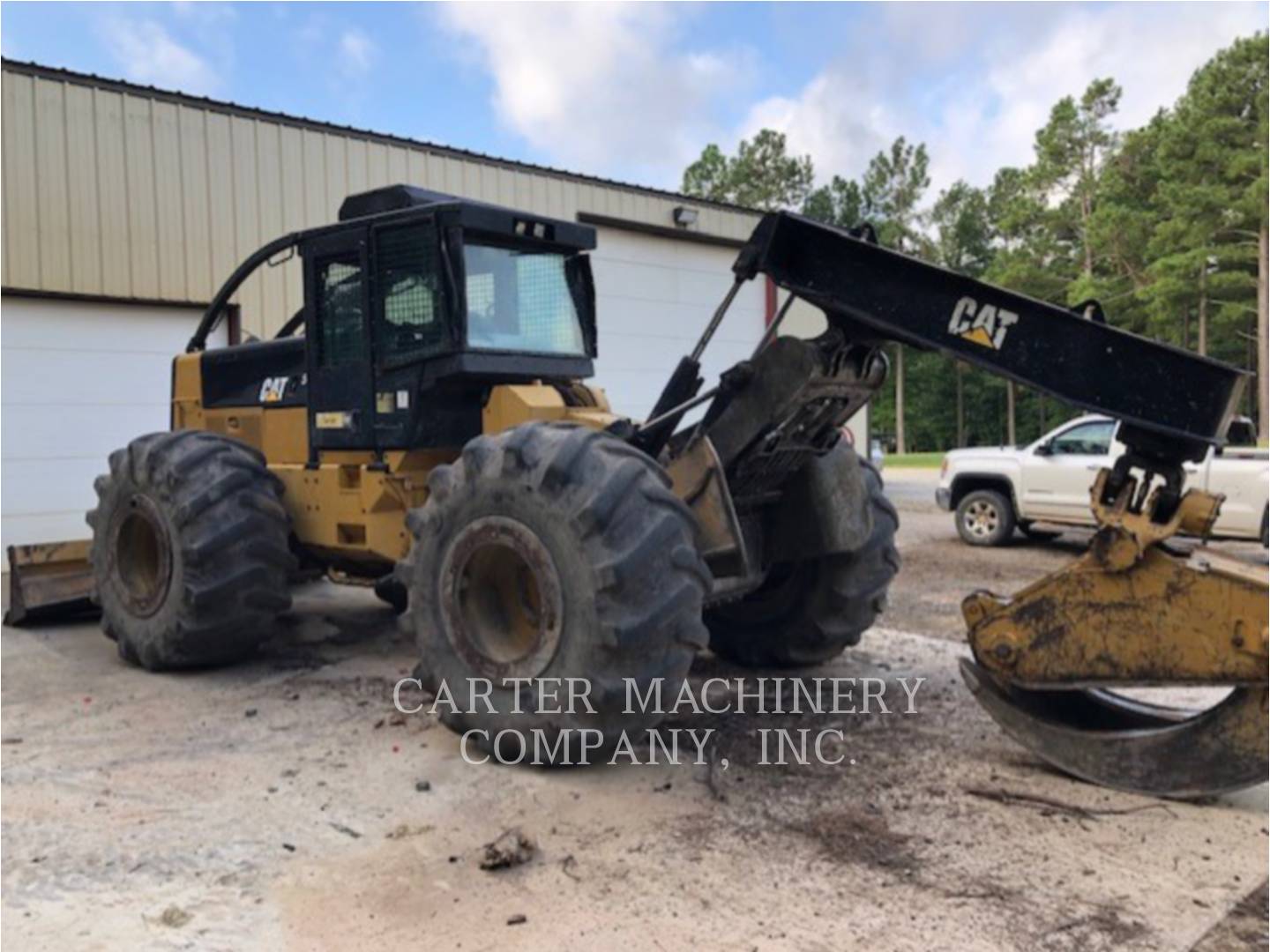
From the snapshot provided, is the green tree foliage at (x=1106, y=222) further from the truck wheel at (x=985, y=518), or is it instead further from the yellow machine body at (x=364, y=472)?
the yellow machine body at (x=364, y=472)

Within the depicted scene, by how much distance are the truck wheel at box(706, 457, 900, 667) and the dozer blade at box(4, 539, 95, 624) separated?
471cm

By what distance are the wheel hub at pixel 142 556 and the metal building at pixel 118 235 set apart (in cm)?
392

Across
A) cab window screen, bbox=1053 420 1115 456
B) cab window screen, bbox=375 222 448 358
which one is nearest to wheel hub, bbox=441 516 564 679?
cab window screen, bbox=375 222 448 358

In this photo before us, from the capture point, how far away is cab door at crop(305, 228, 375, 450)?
5.89 meters

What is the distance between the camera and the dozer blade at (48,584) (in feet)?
24.3

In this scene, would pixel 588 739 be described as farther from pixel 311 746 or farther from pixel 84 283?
pixel 84 283

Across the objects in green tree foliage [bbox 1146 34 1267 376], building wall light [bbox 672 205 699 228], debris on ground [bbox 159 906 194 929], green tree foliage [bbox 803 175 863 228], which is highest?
green tree foliage [bbox 803 175 863 228]

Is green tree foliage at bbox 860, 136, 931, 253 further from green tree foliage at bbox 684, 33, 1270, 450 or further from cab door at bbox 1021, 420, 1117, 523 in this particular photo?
cab door at bbox 1021, 420, 1117, 523

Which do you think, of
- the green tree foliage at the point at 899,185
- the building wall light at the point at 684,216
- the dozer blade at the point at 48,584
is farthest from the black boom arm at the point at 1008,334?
the green tree foliage at the point at 899,185

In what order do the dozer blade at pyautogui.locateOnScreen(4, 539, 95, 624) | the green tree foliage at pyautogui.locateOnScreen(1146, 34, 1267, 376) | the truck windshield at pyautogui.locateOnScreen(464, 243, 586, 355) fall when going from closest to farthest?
the truck windshield at pyautogui.locateOnScreen(464, 243, 586, 355) → the dozer blade at pyautogui.locateOnScreen(4, 539, 95, 624) → the green tree foliage at pyautogui.locateOnScreen(1146, 34, 1267, 376)

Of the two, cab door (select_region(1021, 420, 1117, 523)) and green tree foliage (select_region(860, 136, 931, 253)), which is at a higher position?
green tree foliage (select_region(860, 136, 931, 253))

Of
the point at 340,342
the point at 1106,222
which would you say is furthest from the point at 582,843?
the point at 1106,222

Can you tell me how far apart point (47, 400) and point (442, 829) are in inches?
309

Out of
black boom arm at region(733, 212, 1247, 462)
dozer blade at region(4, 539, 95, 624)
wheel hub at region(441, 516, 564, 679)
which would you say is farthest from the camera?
dozer blade at region(4, 539, 95, 624)
